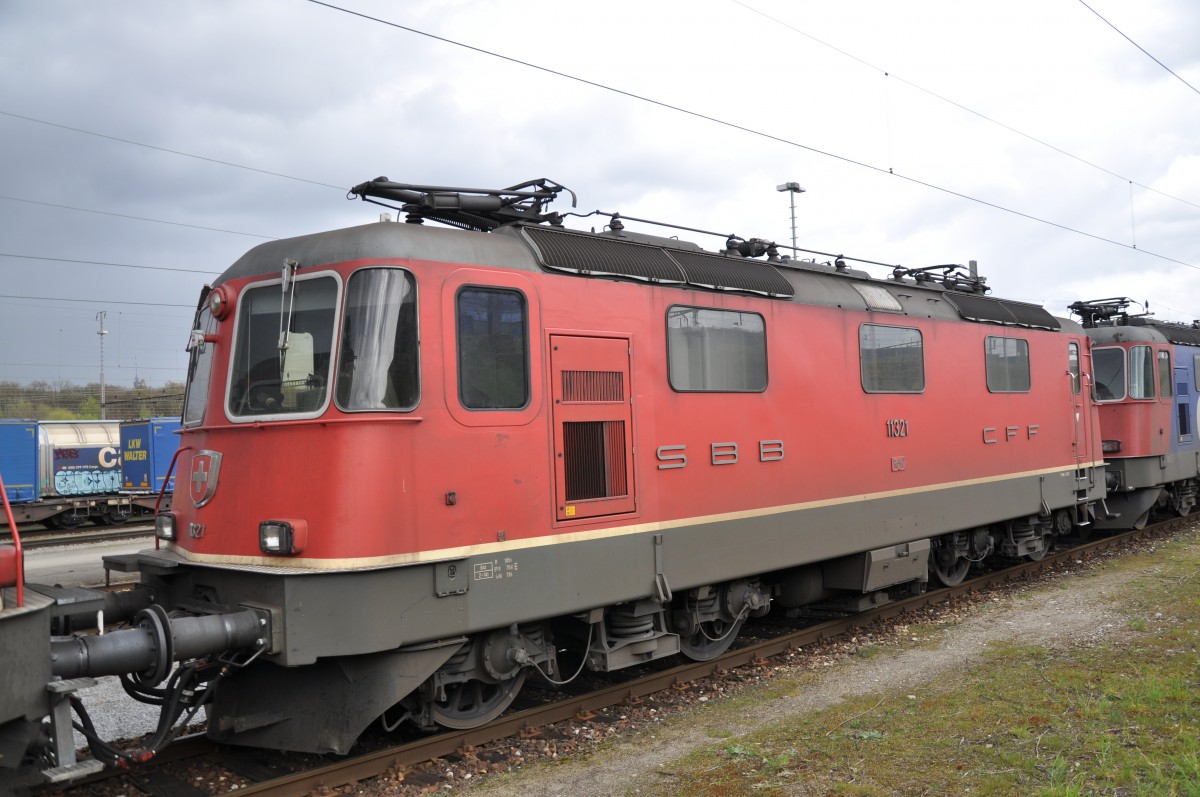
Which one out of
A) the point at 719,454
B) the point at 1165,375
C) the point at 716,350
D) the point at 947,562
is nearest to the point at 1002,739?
the point at 719,454

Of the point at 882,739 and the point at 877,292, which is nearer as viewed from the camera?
the point at 882,739

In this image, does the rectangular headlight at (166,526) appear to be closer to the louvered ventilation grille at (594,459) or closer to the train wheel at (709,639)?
the louvered ventilation grille at (594,459)

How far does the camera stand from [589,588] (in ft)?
22.5

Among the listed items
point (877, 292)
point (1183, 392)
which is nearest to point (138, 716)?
point (877, 292)

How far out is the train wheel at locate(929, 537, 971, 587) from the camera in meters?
11.8

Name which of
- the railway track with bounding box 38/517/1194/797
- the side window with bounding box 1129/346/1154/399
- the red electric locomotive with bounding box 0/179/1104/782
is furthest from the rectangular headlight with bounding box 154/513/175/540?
the side window with bounding box 1129/346/1154/399

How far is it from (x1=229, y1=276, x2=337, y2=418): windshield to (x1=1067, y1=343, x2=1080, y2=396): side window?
470 inches

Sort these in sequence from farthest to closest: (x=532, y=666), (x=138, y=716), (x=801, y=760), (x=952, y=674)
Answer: (x=952, y=674), (x=138, y=716), (x=532, y=666), (x=801, y=760)

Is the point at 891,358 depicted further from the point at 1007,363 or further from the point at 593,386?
the point at 593,386

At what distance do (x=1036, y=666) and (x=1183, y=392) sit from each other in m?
12.7

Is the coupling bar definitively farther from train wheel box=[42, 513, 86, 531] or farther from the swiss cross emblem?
train wheel box=[42, 513, 86, 531]

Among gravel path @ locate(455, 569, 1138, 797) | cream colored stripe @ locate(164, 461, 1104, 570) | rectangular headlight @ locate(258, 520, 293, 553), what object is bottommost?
gravel path @ locate(455, 569, 1138, 797)

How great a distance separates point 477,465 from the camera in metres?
6.23

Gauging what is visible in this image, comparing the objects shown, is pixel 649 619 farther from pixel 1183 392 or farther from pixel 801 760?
pixel 1183 392
